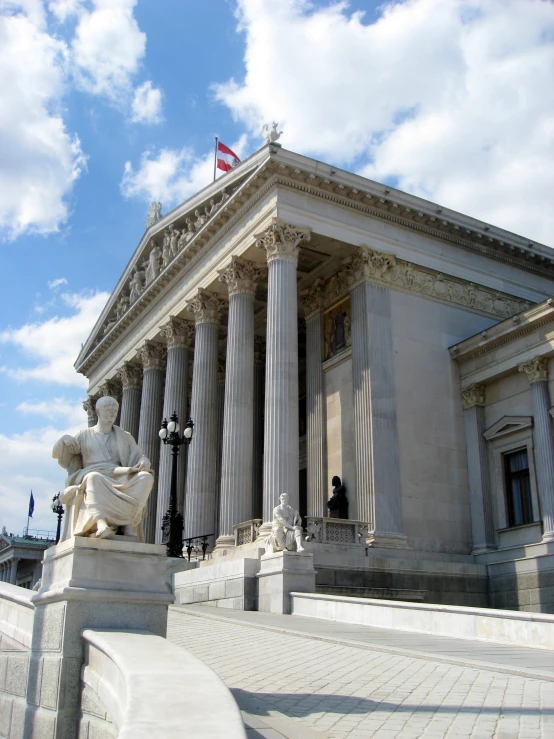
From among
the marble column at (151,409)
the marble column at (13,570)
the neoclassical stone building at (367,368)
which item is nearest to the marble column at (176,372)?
the neoclassical stone building at (367,368)

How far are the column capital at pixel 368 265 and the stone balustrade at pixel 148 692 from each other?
2363 centimetres

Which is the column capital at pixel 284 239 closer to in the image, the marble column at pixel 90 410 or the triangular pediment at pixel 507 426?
the triangular pediment at pixel 507 426

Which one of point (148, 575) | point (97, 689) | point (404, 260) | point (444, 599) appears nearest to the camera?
point (97, 689)

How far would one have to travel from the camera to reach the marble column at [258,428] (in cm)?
3828

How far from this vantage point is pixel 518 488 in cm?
2955

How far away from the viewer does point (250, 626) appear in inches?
608

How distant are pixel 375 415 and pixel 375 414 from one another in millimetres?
47

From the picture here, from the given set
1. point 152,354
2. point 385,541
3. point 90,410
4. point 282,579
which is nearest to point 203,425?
point 152,354

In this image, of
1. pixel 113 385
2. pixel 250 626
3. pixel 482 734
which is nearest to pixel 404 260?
pixel 250 626

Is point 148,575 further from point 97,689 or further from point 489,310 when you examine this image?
point 489,310

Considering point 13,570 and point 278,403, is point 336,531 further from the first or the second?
point 13,570

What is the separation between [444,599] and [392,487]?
4.13 m

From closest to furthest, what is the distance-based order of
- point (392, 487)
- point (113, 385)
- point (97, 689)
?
point (97, 689) < point (392, 487) < point (113, 385)

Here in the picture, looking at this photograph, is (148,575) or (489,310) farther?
(489,310)
